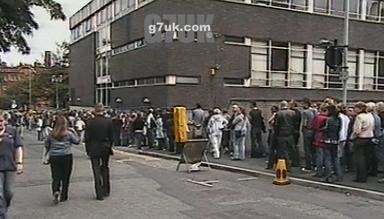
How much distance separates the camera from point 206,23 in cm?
3102

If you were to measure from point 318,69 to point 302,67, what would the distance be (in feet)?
4.31

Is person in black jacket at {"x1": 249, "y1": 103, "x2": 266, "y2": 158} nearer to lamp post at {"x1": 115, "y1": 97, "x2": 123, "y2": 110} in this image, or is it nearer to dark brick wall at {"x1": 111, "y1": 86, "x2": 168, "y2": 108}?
dark brick wall at {"x1": 111, "y1": 86, "x2": 168, "y2": 108}

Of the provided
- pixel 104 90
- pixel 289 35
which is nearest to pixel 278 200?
pixel 289 35

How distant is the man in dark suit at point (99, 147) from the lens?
34.6 feet

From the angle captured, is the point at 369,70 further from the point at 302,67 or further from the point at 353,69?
the point at 302,67

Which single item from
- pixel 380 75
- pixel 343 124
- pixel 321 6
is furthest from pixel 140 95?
pixel 343 124

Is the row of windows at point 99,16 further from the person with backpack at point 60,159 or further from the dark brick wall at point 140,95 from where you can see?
the person with backpack at point 60,159

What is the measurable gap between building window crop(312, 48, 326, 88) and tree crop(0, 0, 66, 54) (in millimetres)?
16215

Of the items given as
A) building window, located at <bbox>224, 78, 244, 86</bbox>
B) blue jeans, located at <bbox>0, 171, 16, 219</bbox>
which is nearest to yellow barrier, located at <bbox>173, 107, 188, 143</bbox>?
blue jeans, located at <bbox>0, 171, 16, 219</bbox>

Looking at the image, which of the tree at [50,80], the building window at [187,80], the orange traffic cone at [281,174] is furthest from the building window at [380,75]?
the tree at [50,80]

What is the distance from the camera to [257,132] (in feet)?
57.2

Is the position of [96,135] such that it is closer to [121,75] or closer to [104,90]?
[121,75]

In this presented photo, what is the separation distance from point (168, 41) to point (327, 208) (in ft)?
72.1

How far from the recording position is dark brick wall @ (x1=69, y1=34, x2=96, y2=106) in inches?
2100
